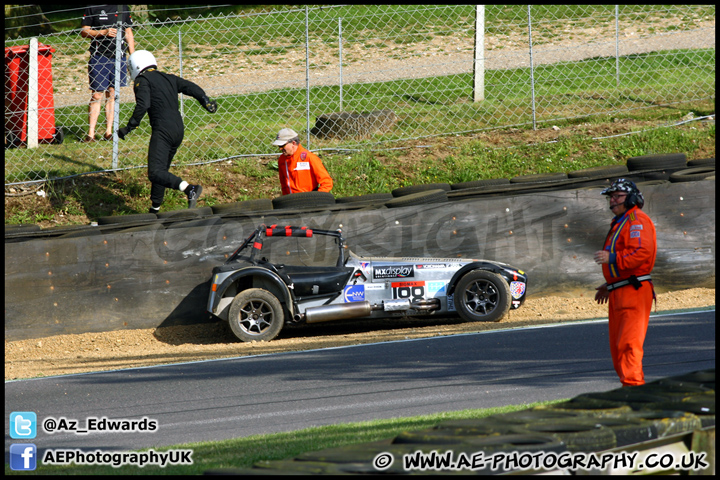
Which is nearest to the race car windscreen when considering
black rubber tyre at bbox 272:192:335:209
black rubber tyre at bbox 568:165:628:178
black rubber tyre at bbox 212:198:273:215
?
black rubber tyre at bbox 272:192:335:209

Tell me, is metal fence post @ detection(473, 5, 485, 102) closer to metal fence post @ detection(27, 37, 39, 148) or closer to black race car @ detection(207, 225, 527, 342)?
black race car @ detection(207, 225, 527, 342)

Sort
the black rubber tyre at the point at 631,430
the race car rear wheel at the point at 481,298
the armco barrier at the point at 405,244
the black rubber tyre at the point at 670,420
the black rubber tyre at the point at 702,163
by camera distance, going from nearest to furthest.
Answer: the black rubber tyre at the point at 631,430
the black rubber tyre at the point at 670,420
the race car rear wheel at the point at 481,298
the armco barrier at the point at 405,244
the black rubber tyre at the point at 702,163

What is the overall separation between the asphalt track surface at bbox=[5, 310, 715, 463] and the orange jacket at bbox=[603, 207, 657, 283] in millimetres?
993

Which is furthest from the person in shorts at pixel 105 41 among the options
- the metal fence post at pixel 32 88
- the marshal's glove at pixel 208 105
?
the marshal's glove at pixel 208 105

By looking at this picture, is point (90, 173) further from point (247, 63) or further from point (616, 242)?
point (616, 242)

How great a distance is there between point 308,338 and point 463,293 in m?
2.05

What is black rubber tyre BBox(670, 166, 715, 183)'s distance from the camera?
10945mm

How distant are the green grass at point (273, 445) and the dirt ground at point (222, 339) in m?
3.34

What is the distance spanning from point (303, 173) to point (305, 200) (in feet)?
2.13

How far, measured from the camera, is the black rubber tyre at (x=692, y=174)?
1095 cm

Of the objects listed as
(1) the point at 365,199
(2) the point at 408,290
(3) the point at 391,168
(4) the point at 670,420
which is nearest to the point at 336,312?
(2) the point at 408,290

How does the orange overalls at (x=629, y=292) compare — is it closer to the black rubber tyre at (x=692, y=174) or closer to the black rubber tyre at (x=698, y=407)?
the black rubber tyre at (x=698, y=407)

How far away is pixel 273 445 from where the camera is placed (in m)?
5.14

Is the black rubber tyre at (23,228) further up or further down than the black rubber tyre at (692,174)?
further down
